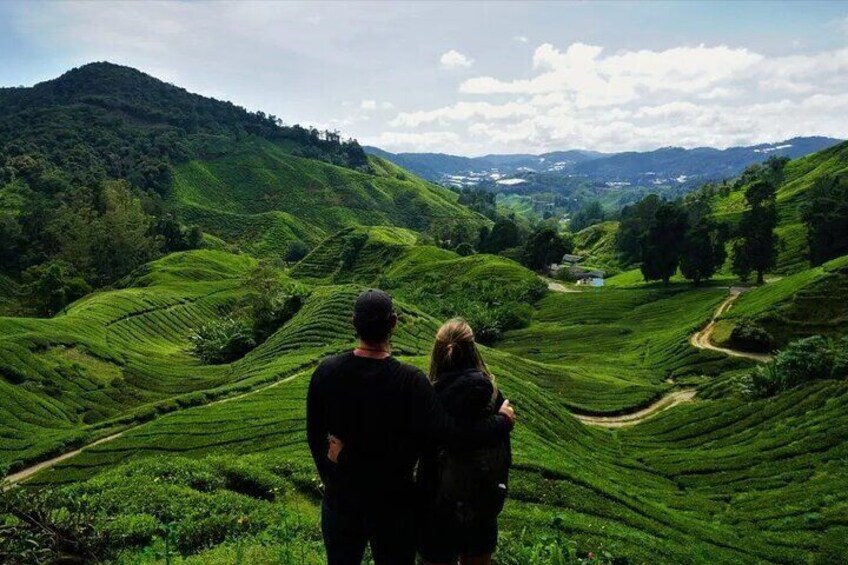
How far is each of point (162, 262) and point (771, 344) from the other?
10747cm

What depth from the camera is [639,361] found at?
65625 millimetres

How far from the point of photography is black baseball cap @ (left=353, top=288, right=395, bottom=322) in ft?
21.4

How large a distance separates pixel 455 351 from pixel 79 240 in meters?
134

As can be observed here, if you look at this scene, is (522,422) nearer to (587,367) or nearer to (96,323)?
(587,367)

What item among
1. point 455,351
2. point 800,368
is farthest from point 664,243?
point 455,351

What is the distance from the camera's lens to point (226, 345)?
217 ft

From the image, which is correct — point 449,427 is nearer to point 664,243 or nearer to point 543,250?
point 664,243

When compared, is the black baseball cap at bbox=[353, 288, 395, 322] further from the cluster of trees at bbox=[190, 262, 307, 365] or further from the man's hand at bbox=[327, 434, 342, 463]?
the cluster of trees at bbox=[190, 262, 307, 365]

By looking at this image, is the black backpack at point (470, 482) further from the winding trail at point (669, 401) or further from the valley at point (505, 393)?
the winding trail at point (669, 401)

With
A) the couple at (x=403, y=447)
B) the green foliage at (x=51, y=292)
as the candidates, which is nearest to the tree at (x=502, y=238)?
the green foliage at (x=51, y=292)

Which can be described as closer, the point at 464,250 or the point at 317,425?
the point at 317,425

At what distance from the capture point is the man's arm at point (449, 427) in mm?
6477

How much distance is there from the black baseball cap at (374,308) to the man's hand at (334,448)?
1425 millimetres

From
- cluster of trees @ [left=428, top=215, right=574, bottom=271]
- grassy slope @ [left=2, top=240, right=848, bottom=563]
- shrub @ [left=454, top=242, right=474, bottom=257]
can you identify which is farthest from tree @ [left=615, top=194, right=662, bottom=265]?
grassy slope @ [left=2, top=240, right=848, bottom=563]
